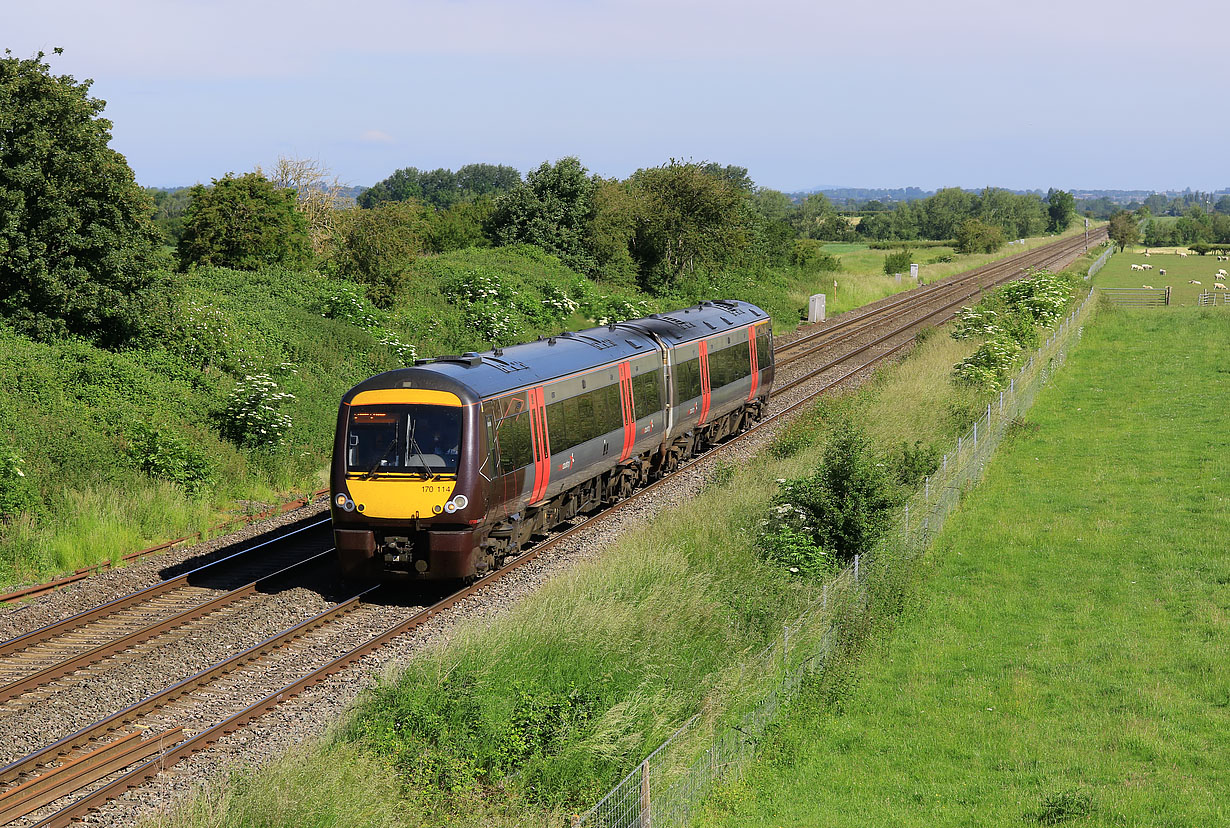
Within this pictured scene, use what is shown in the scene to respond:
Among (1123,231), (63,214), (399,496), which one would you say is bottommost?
(399,496)

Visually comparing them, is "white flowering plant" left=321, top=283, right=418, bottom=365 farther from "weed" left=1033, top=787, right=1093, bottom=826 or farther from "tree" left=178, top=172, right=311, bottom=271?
"weed" left=1033, top=787, right=1093, bottom=826

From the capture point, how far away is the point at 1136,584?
16.5 meters

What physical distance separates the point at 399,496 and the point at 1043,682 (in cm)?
871

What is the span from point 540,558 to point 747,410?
12581 millimetres

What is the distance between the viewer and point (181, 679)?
496 inches

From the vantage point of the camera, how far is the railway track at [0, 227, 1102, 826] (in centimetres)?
1005

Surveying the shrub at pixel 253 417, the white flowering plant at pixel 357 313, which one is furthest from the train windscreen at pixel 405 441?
the white flowering plant at pixel 357 313

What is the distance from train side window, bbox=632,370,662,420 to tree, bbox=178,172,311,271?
19.3 metres

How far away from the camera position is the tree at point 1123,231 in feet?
415

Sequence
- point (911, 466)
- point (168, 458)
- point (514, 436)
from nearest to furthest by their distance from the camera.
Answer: point (514, 436) < point (911, 466) < point (168, 458)

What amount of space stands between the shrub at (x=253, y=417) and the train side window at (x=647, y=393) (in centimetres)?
780

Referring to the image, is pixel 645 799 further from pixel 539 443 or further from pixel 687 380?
pixel 687 380

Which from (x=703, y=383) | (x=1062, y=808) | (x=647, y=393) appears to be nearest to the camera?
(x=1062, y=808)

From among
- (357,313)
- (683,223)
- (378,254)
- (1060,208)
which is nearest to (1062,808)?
→ (357,313)
